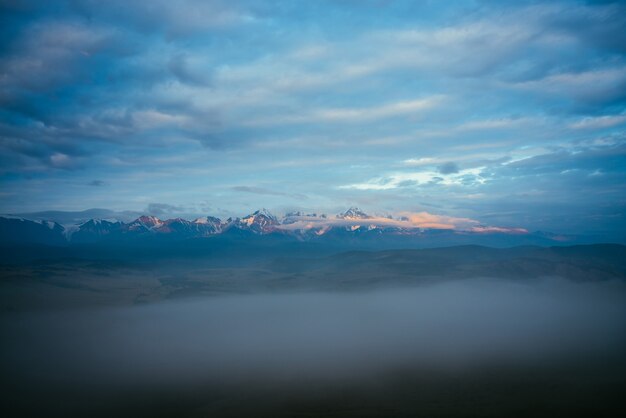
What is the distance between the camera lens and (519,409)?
13112 centimetres

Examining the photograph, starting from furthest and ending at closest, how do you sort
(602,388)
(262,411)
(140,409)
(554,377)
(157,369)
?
(157,369) → (554,377) → (602,388) → (140,409) → (262,411)

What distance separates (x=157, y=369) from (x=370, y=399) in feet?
351

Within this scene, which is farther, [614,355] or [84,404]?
[614,355]

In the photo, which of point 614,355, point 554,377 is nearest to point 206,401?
point 554,377

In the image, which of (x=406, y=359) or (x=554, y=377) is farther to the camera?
(x=406, y=359)

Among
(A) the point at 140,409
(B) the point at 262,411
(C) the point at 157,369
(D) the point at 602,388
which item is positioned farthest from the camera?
(C) the point at 157,369

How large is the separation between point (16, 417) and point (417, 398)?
13337cm

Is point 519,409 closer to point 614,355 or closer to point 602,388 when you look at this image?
point 602,388

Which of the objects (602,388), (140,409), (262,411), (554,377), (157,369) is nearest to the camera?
(262,411)

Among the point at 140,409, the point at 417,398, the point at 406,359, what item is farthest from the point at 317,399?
the point at 406,359

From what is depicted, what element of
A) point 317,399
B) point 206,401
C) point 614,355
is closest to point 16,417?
point 206,401

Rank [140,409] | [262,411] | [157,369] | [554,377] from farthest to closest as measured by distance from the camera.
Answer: [157,369] < [554,377] < [140,409] < [262,411]

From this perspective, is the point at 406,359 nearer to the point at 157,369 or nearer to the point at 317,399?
the point at 317,399

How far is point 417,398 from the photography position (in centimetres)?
13938
